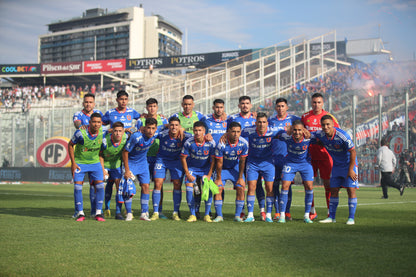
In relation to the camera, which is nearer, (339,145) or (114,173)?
(339,145)

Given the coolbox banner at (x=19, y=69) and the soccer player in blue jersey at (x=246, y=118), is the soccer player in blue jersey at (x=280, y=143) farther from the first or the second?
the coolbox banner at (x=19, y=69)

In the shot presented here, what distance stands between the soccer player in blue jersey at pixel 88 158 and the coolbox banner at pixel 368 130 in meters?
16.9

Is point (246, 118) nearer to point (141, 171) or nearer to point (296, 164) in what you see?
point (296, 164)

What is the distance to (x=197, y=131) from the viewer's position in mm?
8555

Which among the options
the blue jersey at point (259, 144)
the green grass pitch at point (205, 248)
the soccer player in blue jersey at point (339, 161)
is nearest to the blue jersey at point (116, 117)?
the green grass pitch at point (205, 248)

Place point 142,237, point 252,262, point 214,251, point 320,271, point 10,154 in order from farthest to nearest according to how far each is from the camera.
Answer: point 10,154
point 142,237
point 214,251
point 252,262
point 320,271

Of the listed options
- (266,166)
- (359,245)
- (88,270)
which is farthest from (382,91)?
(88,270)

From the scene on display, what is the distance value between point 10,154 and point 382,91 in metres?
24.8

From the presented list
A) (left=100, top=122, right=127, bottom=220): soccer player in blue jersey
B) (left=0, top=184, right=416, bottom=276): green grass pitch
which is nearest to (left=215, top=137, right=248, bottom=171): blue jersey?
(left=0, top=184, right=416, bottom=276): green grass pitch

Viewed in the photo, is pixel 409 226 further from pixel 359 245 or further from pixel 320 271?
pixel 320 271

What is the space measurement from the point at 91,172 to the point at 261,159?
3490 millimetres

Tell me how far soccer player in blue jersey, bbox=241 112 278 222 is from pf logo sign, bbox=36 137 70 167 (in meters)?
22.4

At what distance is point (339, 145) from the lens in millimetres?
8234

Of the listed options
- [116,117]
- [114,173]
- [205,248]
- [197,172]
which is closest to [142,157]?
[114,173]
